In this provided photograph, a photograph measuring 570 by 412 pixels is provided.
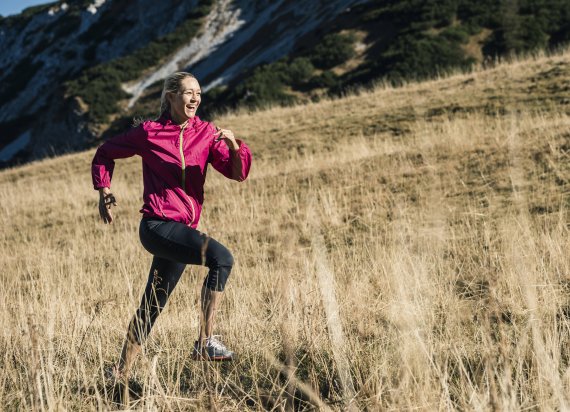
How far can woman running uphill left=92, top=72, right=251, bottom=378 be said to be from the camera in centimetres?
321

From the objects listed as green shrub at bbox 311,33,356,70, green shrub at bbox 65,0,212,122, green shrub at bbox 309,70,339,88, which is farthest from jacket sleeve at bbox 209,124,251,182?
green shrub at bbox 65,0,212,122

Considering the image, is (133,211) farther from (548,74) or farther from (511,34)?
(511,34)

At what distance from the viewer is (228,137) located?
3.36 m

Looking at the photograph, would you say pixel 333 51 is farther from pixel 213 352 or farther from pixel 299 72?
pixel 213 352

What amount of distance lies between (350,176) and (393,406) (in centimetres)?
762

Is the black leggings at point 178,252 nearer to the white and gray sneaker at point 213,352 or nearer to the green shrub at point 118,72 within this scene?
the white and gray sneaker at point 213,352

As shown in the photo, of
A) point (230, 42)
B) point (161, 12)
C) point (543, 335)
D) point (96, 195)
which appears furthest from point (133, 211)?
point (161, 12)

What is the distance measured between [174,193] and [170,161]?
0.59 feet

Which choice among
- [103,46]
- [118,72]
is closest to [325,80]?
[118,72]

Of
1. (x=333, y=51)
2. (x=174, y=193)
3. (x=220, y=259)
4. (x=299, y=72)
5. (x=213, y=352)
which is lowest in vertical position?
(x=299, y=72)

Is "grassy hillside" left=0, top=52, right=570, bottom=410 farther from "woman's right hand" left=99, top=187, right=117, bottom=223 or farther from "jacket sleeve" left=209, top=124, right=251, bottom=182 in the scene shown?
"jacket sleeve" left=209, top=124, right=251, bottom=182

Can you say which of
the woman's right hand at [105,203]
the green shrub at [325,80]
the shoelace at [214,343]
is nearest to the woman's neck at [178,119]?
the woman's right hand at [105,203]

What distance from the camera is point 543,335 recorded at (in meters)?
3.29

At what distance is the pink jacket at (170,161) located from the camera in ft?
11.0
